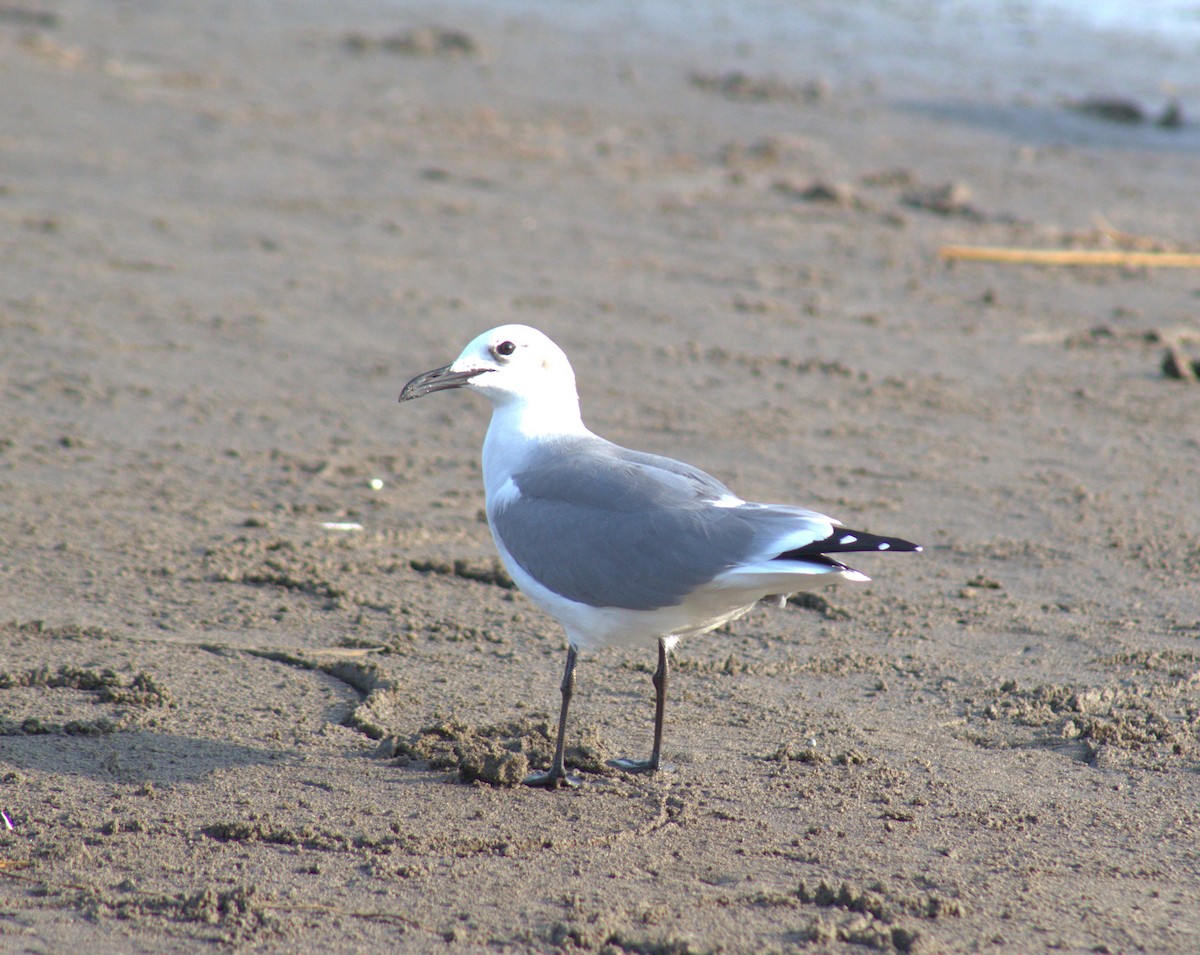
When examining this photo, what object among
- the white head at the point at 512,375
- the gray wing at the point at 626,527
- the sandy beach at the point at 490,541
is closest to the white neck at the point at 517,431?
the white head at the point at 512,375

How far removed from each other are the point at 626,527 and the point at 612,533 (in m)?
0.05

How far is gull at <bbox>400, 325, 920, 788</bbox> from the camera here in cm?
398

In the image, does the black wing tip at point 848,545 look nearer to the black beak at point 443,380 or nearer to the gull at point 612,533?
the gull at point 612,533

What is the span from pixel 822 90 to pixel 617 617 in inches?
491

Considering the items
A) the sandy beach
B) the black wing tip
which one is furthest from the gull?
the sandy beach

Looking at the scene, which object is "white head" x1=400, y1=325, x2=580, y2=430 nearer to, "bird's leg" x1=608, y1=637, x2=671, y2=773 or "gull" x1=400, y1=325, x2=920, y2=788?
"gull" x1=400, y1=325, x2=920, y2=788

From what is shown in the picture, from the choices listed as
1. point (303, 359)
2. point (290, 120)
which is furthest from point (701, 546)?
point (290, 120)

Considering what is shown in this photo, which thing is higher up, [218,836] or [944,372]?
[944,372]

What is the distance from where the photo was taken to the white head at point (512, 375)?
470 cm

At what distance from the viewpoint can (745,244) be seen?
34.6 feet

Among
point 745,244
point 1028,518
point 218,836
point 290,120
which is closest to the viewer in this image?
point 218,836

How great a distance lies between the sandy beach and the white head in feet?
3.07

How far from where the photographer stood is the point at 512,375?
4.74m

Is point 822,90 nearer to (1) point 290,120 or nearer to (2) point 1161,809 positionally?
(1) point 290,120
